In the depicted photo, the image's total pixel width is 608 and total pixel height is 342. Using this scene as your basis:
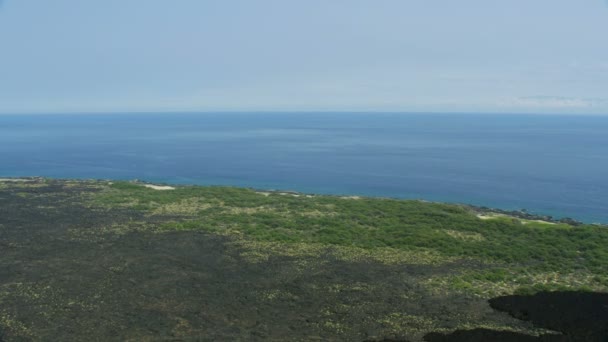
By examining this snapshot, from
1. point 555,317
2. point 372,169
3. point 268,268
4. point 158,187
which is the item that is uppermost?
point 158,187

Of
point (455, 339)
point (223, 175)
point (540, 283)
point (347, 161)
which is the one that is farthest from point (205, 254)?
point (347, 161)

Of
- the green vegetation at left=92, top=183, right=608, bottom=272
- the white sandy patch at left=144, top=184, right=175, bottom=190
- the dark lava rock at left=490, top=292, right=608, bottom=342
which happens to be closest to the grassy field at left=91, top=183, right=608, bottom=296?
the green vegetation at left=92, top=183, right=608, bottom=272

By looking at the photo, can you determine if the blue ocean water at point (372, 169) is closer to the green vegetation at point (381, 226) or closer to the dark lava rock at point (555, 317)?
the green vegetation at point (381, 226)

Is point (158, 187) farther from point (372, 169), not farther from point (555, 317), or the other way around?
point (372, 169)

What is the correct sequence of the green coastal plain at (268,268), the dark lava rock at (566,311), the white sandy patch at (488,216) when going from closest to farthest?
the dark lava rock at (566,311) < the green coastal plain at (268,268) < the white sandy patch at (488,216)

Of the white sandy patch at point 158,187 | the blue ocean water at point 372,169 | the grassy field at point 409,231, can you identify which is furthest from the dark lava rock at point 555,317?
the white sandy patch at point 158,187

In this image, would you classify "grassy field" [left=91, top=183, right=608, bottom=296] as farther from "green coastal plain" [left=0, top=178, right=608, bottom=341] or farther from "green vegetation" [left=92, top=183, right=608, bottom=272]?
"green coastal plain" [left=0, top=178, right=608, bottom=341]

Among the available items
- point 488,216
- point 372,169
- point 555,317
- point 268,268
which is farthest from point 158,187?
point 372,169
